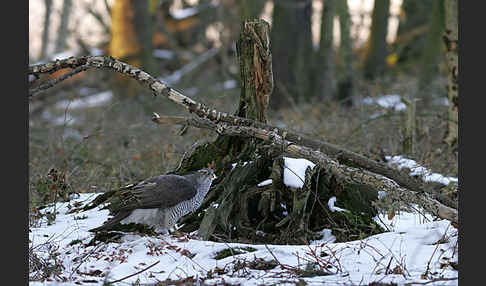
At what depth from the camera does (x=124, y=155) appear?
9.84 metres

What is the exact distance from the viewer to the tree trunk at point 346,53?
595 inches

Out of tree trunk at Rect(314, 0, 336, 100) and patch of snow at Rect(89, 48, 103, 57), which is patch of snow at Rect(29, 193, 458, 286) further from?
patch of snow at Rect(89, 48, 103, 57)

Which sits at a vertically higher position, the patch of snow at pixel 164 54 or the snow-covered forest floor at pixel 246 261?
the patch of snow at pixel 164 54

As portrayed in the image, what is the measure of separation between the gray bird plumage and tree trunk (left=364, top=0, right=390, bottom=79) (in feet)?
44.4

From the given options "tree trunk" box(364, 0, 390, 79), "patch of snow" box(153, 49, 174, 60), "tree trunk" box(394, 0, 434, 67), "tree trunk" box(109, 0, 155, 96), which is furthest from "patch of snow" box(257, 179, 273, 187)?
"tree trunk" box(394, 0, 434, 67)

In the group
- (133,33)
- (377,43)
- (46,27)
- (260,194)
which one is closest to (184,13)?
(133,33)

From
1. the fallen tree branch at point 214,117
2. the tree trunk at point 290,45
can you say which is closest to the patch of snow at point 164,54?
the tree trunk at point 290,45

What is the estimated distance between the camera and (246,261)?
181 inches

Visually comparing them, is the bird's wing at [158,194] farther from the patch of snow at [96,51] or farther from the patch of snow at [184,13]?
the patch of snow at [184,13]

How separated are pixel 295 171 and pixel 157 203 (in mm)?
1592

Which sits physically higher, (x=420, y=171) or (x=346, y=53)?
(x=346, y=53)

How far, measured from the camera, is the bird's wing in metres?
5.35

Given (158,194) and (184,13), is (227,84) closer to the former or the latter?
(184,13)

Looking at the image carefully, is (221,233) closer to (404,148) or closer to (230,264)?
(230,264)
